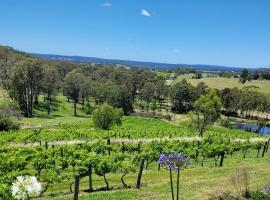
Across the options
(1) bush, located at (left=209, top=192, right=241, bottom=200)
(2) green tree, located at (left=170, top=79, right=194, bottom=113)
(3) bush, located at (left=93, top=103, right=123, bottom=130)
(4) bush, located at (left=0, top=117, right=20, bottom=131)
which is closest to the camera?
(1) bush, located at (left=209, top=192, right=241, bottom=200)

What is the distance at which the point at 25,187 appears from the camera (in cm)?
851

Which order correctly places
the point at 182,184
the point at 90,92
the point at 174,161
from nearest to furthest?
the point at 174,161, the point at 182,184, the point at 90,92

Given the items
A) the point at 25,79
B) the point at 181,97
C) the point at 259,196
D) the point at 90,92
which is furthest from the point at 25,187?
the point at 181,97

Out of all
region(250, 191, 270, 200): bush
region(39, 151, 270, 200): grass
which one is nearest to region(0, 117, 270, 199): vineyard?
region(39, 151, 270, 200): grass

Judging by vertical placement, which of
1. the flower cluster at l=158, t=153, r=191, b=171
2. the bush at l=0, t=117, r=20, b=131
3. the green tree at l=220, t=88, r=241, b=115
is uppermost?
the flower cluster at l=158, t=153, r=191, b=171

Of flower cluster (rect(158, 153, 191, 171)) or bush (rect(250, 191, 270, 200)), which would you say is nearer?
flower cluster (rect(158, 153, 191, 171))

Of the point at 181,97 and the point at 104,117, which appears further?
the point at 181,97

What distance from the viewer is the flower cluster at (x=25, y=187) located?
8.49 metres

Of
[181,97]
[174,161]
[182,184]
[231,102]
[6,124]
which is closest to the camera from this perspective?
[174,161]

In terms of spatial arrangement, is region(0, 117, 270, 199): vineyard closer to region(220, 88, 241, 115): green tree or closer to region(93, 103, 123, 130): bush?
region(93, 103, 123, 130): bush

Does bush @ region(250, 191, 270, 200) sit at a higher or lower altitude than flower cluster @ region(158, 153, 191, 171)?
lower

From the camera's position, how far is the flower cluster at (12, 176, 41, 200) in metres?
8.49

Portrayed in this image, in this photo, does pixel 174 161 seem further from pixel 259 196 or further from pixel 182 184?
pixel 182 184

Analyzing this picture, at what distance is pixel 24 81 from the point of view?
92562mm
